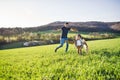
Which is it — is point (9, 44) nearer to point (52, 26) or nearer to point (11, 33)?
point (11, 33)

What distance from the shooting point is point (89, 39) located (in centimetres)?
1398

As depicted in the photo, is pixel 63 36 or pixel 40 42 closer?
pixel 63 36

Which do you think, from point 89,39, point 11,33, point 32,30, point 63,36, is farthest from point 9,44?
point 89,39

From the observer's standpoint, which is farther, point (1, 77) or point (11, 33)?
point (11, 33)

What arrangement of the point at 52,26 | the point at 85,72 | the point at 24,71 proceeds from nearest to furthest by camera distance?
1. the point at 85,72
2. the point at 24,71
3. the point at 52,26

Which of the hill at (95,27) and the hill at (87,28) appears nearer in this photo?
the hill at (87,28)

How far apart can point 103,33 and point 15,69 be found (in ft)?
29.8

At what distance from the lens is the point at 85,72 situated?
5.99 m

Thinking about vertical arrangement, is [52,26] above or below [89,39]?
above

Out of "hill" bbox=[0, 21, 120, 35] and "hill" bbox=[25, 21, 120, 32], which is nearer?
"hill" bbox=[0, 21, 120, 35]

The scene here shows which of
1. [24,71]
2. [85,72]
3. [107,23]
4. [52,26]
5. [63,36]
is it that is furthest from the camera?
[107,23]

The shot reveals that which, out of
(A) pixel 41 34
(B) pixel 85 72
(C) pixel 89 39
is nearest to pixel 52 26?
(A) pixel 41 34

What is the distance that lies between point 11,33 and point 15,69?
7.01 m

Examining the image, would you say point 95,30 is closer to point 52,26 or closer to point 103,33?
point 103,33
